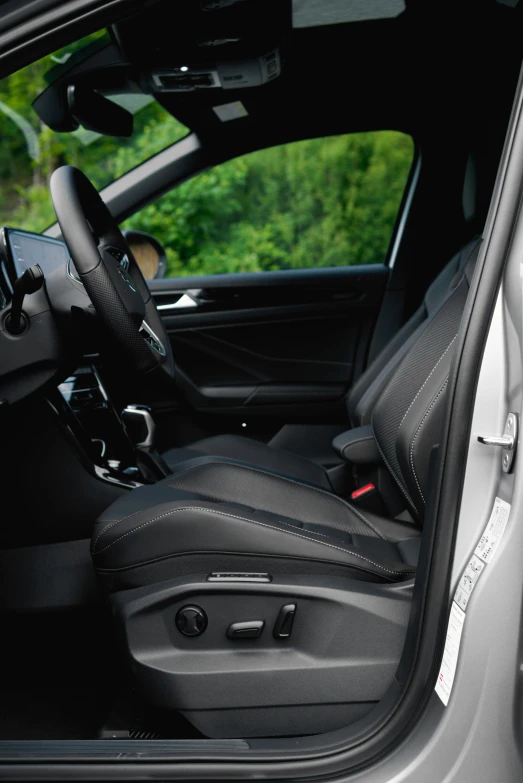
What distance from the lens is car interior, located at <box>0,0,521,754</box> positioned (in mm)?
1301

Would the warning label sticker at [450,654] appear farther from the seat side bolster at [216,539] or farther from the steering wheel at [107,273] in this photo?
the steering wheel at [107,273]

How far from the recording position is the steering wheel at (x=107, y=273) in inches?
54.8

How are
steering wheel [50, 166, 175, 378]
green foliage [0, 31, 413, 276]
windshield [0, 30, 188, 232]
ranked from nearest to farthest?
steering wheel [50, 166, 175, 378] → windshield [0, 30, 188, 232] → green foliage [0, 31, 413, 276]

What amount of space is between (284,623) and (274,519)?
0.18m

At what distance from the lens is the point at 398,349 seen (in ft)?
7.55

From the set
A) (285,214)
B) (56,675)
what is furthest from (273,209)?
(56,675)

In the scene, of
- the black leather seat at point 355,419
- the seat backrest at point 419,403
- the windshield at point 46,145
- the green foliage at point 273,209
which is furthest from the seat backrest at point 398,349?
the green foliage at point 273,209

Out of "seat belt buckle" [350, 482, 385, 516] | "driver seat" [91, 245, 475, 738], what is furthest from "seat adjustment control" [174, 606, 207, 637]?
"seat belt buckle" [350, 482, 385, 516]

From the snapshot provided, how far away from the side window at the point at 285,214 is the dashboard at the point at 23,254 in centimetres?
283

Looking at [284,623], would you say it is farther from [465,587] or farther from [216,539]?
[465,587]

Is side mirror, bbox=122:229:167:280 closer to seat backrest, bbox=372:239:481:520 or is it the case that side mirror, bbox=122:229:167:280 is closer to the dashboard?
the dashboard

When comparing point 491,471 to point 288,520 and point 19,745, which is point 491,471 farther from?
point 19,745

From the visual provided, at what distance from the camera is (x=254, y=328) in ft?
9.16

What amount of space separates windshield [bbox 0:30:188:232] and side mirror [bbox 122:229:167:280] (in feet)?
0.78
